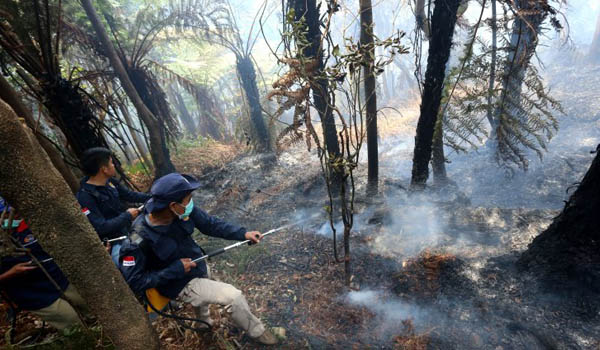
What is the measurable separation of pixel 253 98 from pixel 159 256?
27.7ft

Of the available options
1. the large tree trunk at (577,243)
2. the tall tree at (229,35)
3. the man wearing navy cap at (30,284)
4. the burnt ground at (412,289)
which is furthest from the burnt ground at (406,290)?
the tall tree at (229,35)

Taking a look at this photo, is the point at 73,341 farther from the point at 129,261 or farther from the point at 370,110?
the point at 370,110

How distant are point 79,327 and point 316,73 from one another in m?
4.16

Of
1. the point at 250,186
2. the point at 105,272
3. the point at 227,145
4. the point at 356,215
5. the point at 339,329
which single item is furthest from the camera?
the point at 227,145

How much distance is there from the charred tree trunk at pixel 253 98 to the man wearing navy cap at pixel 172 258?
748 centimetres

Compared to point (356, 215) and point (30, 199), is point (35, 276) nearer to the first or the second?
point (30, 199)

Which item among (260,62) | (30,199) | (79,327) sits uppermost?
(260,62)

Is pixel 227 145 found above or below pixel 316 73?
below

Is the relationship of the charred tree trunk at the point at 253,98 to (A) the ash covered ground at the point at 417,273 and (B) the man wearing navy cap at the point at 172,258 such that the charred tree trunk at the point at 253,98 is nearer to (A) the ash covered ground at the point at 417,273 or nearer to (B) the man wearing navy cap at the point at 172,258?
(A) the ash covered ground at the point at 417,273

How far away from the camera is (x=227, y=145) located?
1254 centimetres

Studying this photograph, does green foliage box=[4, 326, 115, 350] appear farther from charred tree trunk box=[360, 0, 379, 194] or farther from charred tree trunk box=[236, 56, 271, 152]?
charred tree trunk box=[236, 56, 271, 152]

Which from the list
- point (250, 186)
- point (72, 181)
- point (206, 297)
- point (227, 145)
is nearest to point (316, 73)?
point (206, 297)

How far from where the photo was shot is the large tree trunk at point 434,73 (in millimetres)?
4488

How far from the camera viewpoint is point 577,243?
2.91m
